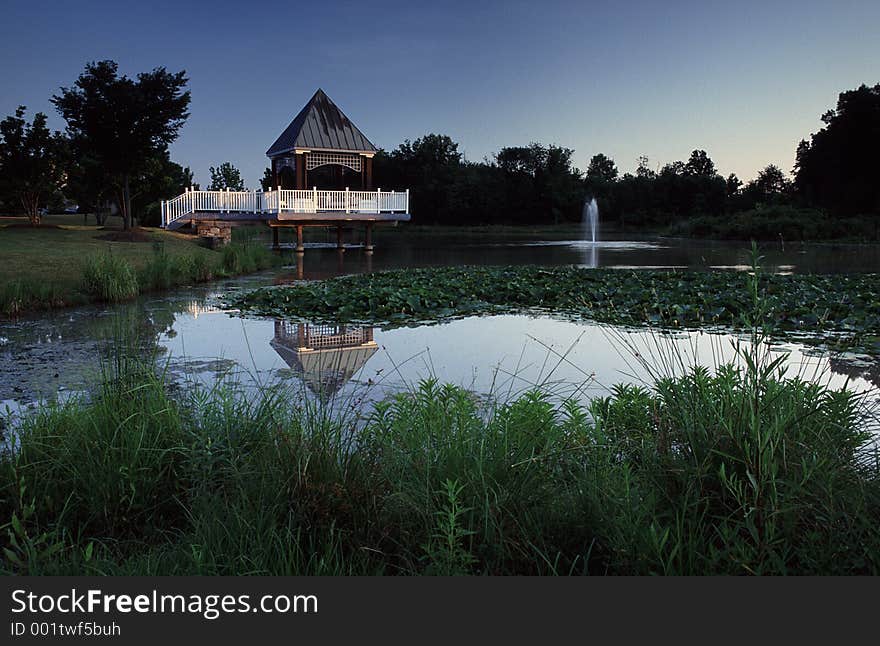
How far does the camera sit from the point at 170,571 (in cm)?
261

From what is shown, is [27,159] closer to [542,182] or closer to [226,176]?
[226,176]

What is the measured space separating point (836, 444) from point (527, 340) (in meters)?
5.28

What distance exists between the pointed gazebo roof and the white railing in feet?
7.72

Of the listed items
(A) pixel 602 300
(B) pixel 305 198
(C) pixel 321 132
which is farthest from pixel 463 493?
(C) pixel 321 132

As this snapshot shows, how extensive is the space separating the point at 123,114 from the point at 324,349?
70.1ft

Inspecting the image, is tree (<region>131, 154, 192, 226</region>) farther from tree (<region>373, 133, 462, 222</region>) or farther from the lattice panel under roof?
tree (<region>373, 133, 462, 222</region>)

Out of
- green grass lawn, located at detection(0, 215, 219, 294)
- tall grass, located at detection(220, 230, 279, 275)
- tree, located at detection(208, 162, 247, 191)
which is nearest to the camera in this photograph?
green grass lawn, located at detection(0, 215, 219, 294)

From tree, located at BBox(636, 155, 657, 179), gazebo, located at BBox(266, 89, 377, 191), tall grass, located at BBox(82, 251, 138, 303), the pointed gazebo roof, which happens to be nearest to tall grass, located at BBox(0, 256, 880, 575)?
tall grass, located at BBox(82, 251, 138, 303)

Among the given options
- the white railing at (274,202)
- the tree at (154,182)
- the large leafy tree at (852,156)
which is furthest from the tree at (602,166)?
the white railing at (274,202)

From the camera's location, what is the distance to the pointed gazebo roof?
1064 inches

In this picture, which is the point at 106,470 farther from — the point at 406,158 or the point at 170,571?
the point at 406,158

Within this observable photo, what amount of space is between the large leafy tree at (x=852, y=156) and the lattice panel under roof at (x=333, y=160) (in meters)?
32.6

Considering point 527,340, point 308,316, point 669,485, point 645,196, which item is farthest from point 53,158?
point 645,196

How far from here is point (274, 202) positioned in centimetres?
2500
